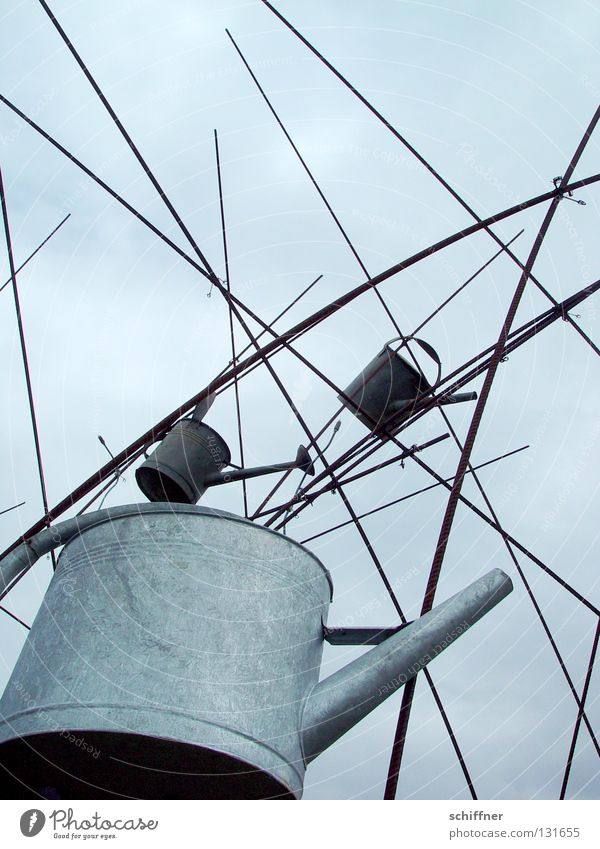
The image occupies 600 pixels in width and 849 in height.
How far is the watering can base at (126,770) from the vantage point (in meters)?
2.38

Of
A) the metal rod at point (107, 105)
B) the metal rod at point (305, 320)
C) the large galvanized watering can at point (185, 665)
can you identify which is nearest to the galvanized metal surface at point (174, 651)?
the large galvanized watering can at point (185, 665)

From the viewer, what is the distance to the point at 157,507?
2857 mm

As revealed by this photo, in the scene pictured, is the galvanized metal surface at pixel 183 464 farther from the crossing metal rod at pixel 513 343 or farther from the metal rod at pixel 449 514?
the metal rod at pixel 449 514

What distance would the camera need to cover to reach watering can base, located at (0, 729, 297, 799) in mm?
2379

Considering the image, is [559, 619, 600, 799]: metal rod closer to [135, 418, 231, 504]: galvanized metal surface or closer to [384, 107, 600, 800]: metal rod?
[384, 107, 600, 800]: metal rod

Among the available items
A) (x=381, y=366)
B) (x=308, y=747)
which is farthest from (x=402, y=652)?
(x=381, y=366)

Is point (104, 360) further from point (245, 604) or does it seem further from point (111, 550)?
point (245, 604)

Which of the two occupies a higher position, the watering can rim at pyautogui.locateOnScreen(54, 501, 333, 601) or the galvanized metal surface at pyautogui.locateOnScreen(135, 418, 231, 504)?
the galvanized metal surface at pyautogui.locateOnScreen(135, 418, 231, 504)
